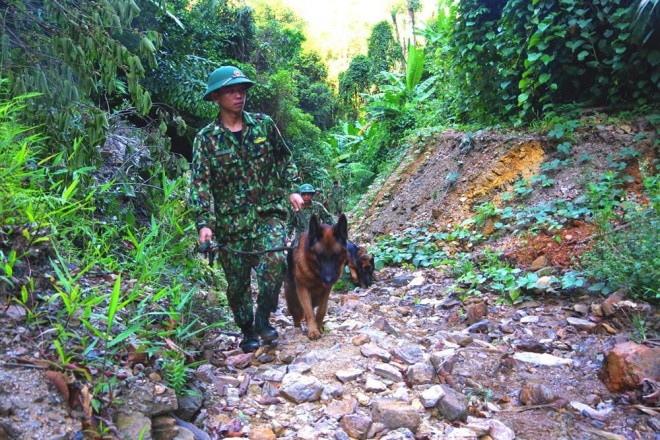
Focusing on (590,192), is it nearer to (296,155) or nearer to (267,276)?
(267,276)

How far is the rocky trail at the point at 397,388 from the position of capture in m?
2.13

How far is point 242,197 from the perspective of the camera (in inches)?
144

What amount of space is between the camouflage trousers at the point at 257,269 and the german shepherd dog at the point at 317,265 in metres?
0.38

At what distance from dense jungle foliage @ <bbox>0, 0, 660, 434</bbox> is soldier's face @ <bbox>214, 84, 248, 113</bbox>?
0.82m

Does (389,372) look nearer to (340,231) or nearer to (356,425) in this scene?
(356,425)

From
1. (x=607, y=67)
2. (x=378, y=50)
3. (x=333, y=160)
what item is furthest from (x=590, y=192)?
(x=378, y=50)

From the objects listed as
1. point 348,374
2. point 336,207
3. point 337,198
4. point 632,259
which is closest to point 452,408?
point 348,374

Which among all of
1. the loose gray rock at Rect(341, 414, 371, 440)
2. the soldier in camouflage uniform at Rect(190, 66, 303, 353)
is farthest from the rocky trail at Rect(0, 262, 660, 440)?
the soldier in camouflage uniform at Rect(190, 66, 303, 353)

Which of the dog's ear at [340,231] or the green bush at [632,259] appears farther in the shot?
the dog's ear at [340,231]

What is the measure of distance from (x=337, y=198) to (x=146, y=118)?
1109 cm

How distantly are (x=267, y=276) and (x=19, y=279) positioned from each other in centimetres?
172

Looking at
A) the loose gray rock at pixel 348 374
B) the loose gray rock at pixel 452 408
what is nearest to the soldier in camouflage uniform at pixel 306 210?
the loose gray rock at pixel 348 374

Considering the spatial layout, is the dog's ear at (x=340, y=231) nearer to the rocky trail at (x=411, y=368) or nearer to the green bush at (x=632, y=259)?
the rocky trail at (x=411, y=368)

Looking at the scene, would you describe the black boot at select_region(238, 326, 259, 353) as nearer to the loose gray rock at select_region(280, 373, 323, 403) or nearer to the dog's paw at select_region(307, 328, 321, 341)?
the dog's paw at select_region(307, 328, 321, 341)
